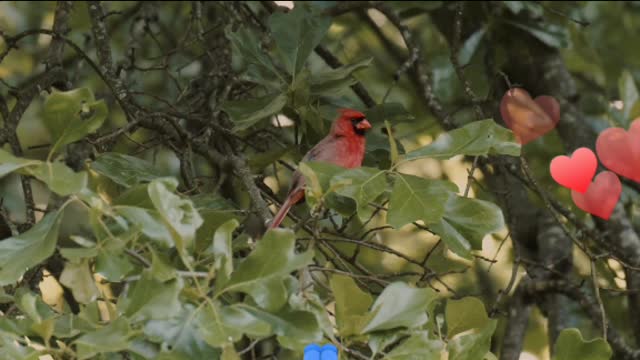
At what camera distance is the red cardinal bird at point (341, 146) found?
2393mm

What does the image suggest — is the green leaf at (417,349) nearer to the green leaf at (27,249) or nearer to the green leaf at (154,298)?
the green leaf at (154,298)

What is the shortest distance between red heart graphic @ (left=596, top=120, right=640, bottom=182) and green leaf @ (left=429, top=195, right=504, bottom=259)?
688mm

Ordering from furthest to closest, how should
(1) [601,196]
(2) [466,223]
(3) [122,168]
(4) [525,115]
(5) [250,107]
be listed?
(4) [525,115] < (1) [601,196] < (5) [250,107] < (3) [122,168] < (2) [466,223]

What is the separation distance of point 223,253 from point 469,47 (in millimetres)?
2167

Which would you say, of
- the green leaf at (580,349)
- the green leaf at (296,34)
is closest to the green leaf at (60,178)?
the green leaf at (580,349)

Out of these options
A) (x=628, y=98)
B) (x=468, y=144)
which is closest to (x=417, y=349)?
(x=468, y=144)

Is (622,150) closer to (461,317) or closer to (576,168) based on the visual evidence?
(576,168)

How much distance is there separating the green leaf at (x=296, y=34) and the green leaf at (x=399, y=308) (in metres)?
0.84

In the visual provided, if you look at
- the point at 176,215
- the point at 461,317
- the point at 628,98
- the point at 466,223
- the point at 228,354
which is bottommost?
the point at 628,98

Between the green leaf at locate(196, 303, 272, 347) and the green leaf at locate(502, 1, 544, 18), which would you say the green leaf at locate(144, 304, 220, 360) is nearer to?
the green leaf at locate(196, 303, 272, 347)

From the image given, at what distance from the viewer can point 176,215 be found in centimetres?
154

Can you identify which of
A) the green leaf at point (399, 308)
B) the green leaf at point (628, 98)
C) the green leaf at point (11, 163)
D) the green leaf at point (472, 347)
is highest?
the green leaf at point (11, 163)

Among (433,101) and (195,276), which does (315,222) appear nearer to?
(195,276)

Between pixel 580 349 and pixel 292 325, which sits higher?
pixel 292 325
